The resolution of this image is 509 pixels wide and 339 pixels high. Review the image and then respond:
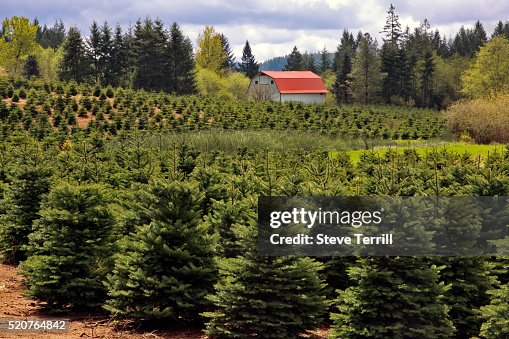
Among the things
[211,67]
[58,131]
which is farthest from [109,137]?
[211,67]

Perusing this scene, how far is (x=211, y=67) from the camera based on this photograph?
100 metres

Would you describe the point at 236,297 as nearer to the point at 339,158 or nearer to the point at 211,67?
the point at 339,158

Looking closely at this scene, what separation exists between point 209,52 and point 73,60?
32.4 meters

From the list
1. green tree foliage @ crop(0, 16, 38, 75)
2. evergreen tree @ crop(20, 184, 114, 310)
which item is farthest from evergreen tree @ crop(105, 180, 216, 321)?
green tree foliage @ crop(0, 16, 38, 75)

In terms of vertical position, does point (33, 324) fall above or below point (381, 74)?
below

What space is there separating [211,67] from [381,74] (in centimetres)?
2951

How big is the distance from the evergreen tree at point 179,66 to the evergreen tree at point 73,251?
65482 mm

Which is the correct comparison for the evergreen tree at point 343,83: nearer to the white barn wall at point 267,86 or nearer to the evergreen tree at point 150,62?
the white barn wall at point 267,86

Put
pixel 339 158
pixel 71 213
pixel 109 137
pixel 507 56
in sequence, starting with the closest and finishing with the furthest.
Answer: pixel 71 213 < pixel 339 158 < pixel 109 137 < pixel 507 56

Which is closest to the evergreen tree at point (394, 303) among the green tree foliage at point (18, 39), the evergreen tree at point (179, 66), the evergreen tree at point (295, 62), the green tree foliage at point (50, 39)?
the evergreen tree at point (179, 66)

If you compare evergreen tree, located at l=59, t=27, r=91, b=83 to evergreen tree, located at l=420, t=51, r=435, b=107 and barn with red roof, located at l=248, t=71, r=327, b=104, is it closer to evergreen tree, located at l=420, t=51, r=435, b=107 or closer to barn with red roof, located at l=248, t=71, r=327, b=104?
barn with red roof, located at l=248, t=71, r=327, b=104

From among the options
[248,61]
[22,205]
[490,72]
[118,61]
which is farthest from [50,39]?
[22,205]

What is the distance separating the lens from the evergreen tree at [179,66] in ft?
249

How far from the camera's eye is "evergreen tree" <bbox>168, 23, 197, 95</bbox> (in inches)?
2990
